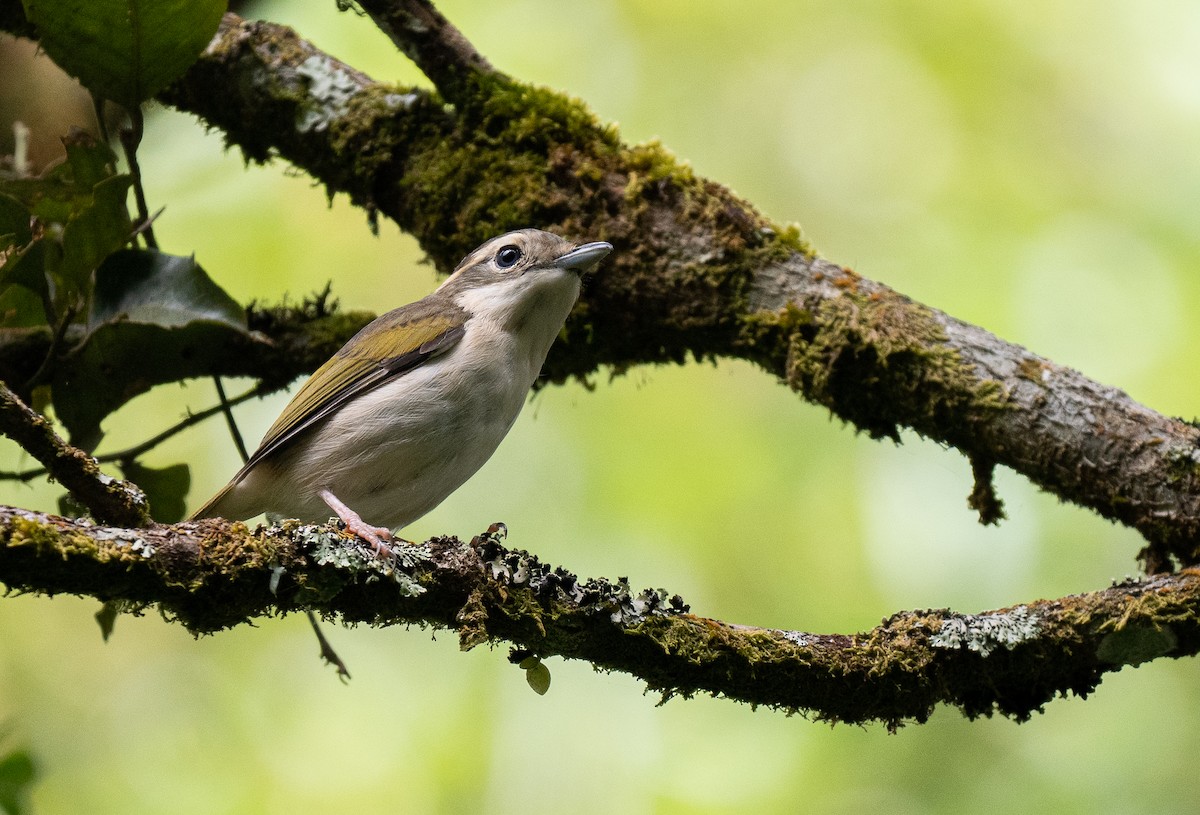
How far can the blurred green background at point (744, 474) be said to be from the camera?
25.0ft

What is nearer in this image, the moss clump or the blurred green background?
the moss clump

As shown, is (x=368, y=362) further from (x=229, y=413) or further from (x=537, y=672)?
(x=537, y=672)

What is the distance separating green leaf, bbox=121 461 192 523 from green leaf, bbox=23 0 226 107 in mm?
1503

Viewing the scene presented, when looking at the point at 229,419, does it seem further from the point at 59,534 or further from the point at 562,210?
the point at 59,534

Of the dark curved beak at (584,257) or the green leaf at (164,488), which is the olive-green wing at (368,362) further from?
the dark curved beak at (584,257)

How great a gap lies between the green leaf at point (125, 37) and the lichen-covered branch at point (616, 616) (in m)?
2.30

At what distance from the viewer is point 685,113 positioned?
10.4 metres

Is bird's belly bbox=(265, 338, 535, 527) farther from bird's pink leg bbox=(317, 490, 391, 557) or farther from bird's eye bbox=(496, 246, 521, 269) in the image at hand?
bird's eye bbox=(496, 246, 521, 269)

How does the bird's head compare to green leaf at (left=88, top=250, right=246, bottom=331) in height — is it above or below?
above

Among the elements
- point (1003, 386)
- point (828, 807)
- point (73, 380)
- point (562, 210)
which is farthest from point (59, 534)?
point (828, 807)

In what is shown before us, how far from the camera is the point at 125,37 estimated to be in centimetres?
391

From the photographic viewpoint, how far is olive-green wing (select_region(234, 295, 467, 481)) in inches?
164

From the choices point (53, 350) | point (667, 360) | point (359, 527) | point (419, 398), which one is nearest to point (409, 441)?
point (419, 398)

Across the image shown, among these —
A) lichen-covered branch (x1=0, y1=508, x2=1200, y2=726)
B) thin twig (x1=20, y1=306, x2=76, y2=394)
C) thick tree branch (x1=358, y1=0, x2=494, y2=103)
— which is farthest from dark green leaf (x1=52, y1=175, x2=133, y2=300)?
lichen-covered branch (x1=0, y1=508, x2=1200, y2=726)
